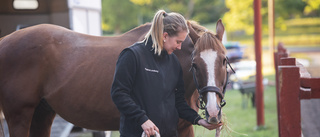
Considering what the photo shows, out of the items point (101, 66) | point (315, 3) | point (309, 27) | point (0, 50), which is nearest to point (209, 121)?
point (101, 66)

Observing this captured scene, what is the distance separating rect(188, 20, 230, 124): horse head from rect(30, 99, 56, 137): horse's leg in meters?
1.96

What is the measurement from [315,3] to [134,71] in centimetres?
1462

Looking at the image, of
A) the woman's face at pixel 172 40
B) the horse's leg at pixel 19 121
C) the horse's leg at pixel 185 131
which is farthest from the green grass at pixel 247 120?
the woman's face at pixel 172 40

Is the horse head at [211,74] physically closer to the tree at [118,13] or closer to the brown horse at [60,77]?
the brown horse at [60,77]

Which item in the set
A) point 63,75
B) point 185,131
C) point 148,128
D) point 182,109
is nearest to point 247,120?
→ point 185,131

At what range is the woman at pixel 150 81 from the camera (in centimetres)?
251

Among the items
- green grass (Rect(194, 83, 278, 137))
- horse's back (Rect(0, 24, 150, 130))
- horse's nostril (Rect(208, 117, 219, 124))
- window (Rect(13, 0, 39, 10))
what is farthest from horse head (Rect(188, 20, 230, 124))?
window (Rect(13, 0, 39, 10))

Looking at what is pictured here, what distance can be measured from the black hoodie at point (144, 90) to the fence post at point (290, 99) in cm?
89

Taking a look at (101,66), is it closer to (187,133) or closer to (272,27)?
(187,133)

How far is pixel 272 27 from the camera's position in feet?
44.7

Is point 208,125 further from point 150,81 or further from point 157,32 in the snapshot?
point 157,32

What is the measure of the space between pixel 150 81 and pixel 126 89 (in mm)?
205

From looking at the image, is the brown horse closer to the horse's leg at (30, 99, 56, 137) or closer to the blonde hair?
the horse's leg at (30, 99, 56, 137)

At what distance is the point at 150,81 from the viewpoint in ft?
8.59
